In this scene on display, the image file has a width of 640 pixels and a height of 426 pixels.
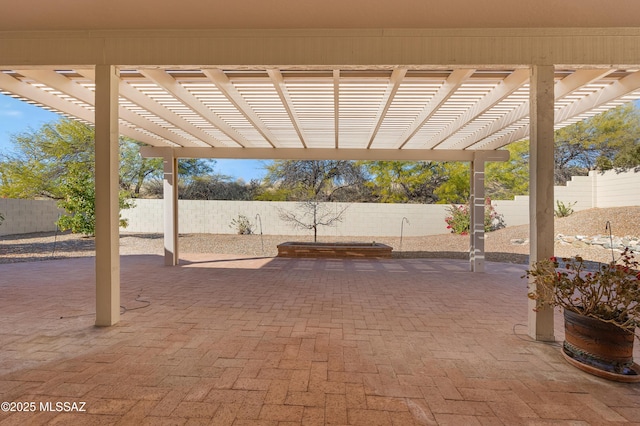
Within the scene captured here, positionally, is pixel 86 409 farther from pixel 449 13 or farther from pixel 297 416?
pixel 449 13

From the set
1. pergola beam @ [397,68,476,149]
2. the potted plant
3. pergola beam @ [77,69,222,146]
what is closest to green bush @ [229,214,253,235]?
pergola beam @ [77,69,222,146]

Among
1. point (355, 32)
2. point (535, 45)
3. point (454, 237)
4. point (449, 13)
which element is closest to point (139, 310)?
point (355, 32)

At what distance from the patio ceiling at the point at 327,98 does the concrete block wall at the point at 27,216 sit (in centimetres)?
1078

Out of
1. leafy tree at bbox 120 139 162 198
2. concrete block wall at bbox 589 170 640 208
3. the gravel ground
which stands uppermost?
leafy tree at bbox 120 139 162 198

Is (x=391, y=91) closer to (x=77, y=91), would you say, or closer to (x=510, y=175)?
(x=77, y=91)

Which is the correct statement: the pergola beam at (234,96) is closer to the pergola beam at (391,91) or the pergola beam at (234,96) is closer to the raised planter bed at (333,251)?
the pergola beam at (391,91)

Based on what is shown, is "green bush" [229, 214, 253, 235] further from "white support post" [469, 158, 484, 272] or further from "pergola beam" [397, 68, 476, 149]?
"pergola beam" [397, 68, 476, 149]

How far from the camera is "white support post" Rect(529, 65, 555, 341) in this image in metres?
3.53

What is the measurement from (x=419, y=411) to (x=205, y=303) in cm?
349

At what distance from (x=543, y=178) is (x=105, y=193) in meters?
4.96

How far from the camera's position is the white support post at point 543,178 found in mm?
3525

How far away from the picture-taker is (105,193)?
3816 millimetres

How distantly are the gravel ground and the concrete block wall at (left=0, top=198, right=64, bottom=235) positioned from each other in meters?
0.52

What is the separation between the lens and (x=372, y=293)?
557 cm
